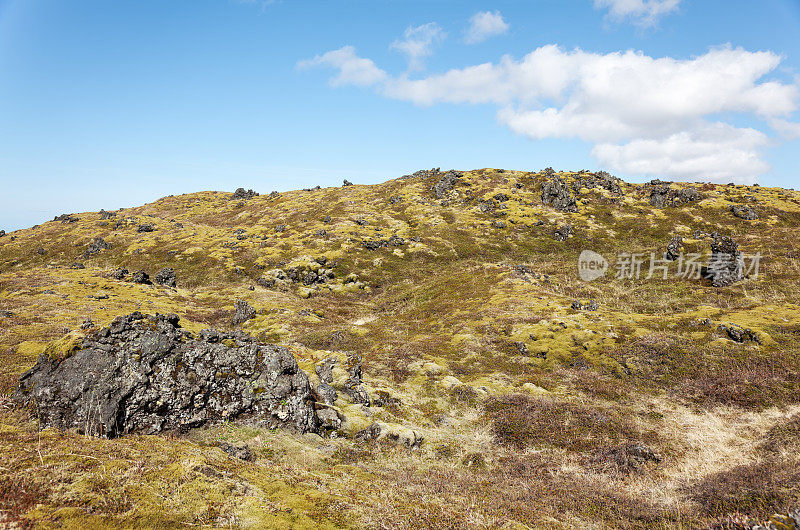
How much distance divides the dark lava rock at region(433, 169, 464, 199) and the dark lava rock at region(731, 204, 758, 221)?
9417cm

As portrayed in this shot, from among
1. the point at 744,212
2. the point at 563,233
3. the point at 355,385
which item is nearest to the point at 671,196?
the point at 744,212

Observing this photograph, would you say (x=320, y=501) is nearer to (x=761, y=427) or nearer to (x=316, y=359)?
(x=316, y=359)

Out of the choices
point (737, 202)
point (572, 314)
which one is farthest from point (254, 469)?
point (737, 202)

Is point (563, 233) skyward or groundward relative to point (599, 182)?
groundward

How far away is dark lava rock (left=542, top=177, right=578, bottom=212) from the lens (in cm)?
12175

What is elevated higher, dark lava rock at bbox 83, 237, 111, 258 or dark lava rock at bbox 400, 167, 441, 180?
dark lava rock at bbox 400, 167, 441, 180

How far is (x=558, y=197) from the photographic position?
125m

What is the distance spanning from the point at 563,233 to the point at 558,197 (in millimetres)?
26848

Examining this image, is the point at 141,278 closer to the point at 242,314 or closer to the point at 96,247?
the point at 242,314

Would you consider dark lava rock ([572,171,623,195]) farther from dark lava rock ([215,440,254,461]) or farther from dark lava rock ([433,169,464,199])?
dark lava rock ([215,440,254,461])

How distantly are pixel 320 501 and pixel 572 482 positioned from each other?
1271cm

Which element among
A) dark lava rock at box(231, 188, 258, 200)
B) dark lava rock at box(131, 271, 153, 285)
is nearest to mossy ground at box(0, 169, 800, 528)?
dark lava rock at box(131, 271, 153, 285)

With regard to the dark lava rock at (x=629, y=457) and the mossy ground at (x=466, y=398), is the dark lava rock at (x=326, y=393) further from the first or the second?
the dark lava rock at (x=629, y=457)

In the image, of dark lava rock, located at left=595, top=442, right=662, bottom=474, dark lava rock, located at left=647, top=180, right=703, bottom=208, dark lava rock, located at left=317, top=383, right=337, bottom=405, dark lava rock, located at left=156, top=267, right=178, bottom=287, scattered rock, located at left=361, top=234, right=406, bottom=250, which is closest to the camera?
dark lava rock, located at left=595, top=442, right=662, bottom=474
